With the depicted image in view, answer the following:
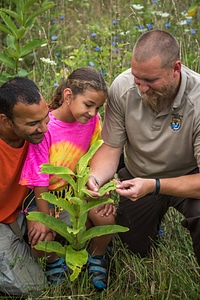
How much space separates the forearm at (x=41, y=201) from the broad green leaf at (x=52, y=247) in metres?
0.23

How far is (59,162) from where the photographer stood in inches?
153

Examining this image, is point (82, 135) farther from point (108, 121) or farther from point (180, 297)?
point (180, 297)

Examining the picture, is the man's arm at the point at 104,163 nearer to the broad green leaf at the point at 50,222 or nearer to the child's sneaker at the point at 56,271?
the broad green leaf at the point at 50,222

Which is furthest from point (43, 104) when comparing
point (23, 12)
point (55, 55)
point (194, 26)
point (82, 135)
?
point (194, 26)

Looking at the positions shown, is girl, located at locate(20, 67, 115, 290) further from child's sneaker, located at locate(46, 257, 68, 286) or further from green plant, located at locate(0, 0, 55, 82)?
green plant, located at locate(0, 0, 55, 82)

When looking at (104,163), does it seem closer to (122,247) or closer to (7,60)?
(122,247)

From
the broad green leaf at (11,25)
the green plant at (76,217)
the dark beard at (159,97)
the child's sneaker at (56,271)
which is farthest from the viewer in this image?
the broad green leaf at (11,25)

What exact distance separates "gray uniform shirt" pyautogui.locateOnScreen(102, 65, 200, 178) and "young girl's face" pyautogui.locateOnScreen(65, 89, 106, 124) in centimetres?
18

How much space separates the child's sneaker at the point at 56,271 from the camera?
3.86 m

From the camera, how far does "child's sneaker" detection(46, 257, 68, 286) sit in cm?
386

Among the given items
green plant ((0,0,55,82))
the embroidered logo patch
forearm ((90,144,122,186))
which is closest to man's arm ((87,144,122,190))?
forearm ((90,144,122,186))

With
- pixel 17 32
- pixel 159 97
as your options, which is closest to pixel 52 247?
pixel 159 97

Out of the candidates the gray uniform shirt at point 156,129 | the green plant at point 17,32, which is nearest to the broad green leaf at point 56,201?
the gray uniform shirt at point 156,129

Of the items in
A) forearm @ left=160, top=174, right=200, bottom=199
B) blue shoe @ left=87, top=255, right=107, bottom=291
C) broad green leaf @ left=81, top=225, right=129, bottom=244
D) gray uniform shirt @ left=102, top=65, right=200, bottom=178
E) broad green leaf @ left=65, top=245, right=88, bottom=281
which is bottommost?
blue shoe @ left=87, top=255, right=107, bottom=291
